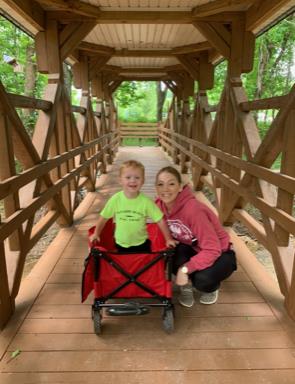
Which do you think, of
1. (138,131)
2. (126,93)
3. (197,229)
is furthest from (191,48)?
(126,93)

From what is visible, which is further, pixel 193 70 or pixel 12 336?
pixel 193 70

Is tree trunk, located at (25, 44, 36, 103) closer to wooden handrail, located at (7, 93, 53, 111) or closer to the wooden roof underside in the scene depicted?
the wooden roof underside

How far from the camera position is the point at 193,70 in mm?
6180

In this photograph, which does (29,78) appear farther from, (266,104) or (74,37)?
(266,104)

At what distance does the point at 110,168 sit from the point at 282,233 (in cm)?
746

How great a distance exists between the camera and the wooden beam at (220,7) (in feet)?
10.9

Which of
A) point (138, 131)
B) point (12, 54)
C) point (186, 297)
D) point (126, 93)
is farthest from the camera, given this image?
point (126, 93)

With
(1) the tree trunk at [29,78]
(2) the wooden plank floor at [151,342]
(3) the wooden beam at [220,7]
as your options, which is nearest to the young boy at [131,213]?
(2) the wooden plank floor at [151,342]

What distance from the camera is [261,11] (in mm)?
3346

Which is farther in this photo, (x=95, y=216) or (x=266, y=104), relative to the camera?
(x=95, y=216)

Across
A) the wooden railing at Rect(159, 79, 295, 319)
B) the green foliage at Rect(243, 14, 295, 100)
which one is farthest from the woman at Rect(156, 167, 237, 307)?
the green foliage at Rect(243, 14, 295, 100)

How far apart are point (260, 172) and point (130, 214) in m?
1.12

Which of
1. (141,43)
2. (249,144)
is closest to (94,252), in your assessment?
(249,144)

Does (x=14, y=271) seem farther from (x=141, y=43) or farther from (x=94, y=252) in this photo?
(x=141, y=43)
